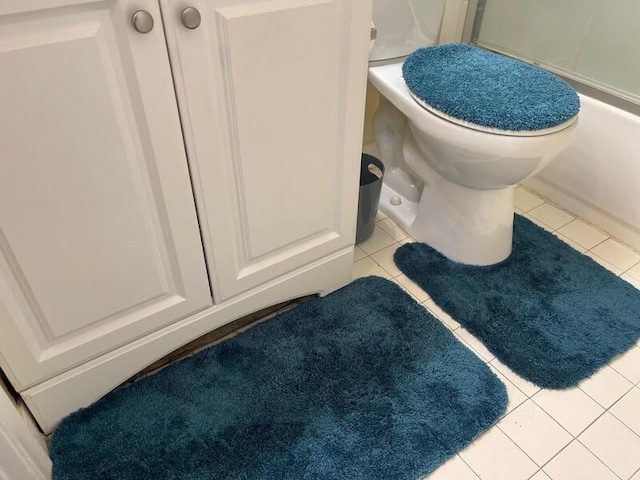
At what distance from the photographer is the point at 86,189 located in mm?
818

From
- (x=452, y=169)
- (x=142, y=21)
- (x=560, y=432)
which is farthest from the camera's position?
(x=452, y=169)

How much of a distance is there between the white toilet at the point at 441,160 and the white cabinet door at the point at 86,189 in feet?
2.03

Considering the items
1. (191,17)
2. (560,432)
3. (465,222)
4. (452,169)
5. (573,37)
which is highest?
(191,17)

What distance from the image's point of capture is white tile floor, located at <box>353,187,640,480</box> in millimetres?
983

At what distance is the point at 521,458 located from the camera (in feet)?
3.29

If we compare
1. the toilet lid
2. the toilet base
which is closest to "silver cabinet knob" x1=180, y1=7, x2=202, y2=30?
the toilet lid

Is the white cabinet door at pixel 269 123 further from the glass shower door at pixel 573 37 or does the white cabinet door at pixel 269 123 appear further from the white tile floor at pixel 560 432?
the glass shower door at pixel 573 37

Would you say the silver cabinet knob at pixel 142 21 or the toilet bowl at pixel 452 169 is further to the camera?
the toilet bowl at pixel 452 169

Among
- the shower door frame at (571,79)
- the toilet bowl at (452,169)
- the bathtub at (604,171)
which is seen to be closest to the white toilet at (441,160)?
the toilet bowl at (452,169)

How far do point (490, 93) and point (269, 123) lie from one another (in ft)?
1.68

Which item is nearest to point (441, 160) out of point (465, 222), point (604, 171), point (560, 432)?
point (465, 222)

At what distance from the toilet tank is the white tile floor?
69cm

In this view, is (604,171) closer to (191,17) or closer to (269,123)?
(269,123)

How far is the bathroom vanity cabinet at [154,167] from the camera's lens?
0.73 metres
